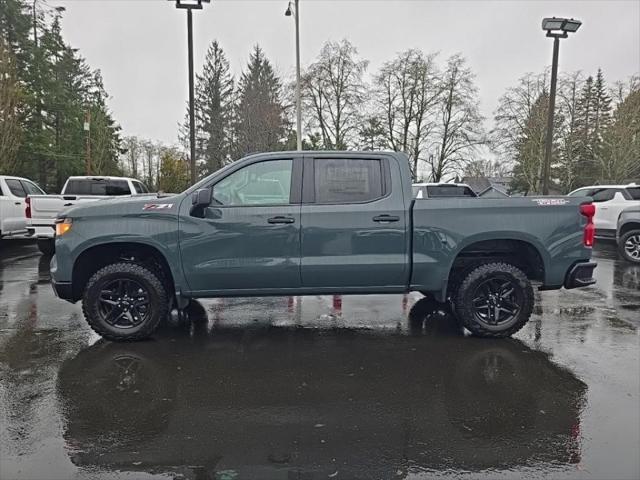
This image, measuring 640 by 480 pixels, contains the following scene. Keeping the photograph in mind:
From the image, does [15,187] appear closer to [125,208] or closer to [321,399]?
[125,208]

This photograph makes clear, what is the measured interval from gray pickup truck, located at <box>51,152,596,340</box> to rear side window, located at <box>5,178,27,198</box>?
348 inches

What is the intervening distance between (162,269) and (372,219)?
7.70 ft

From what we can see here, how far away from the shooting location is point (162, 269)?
5133 millimetres

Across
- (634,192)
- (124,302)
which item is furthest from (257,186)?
(634,192)

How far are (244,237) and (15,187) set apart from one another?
10338 millimetres

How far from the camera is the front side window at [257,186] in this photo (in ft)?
16.3

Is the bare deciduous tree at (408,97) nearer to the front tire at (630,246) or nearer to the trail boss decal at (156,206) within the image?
the front tire at (630,246)

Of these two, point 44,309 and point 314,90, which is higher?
point 314,90

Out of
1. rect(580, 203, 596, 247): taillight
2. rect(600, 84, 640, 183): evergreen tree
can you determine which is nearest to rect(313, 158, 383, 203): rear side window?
rect(580, 203, 596, 247): taillight

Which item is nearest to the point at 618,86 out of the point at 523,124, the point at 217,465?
the point at 523,124

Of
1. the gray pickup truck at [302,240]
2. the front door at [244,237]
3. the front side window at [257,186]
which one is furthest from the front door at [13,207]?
the front side window at [257,186]

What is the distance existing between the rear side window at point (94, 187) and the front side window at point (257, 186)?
350 inches

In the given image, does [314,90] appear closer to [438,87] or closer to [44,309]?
[438,87]

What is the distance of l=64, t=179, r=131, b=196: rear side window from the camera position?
12641 millimetres
